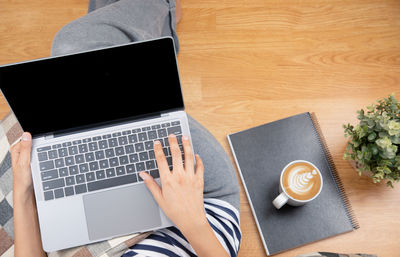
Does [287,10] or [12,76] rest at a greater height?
[287,10]

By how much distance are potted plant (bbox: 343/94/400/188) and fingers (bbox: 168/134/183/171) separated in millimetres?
432

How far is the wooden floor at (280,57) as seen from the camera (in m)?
0.89

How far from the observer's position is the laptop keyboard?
65cm

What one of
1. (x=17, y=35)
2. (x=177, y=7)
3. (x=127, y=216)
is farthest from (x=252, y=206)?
(x=17, y=35)

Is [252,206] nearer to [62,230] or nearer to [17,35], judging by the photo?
[62,230]

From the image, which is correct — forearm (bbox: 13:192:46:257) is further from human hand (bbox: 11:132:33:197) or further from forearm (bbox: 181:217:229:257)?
forearm (bbox: 181:217:229:257)

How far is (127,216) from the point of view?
0.65 metres

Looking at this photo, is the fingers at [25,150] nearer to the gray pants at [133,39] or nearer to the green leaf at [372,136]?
the gray pants at [133,39]

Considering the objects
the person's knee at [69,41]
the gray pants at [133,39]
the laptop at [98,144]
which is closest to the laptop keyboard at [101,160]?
the laptop at [98,144]

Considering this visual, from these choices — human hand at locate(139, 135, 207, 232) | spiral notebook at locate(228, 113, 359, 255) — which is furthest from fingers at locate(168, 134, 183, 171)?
spiral notebook at locate(228, 113, 359, 255)

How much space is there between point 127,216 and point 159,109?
267 mm

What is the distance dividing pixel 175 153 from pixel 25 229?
15.9 inches

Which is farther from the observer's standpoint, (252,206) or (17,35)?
(17,35)

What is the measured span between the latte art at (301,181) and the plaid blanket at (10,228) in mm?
379
